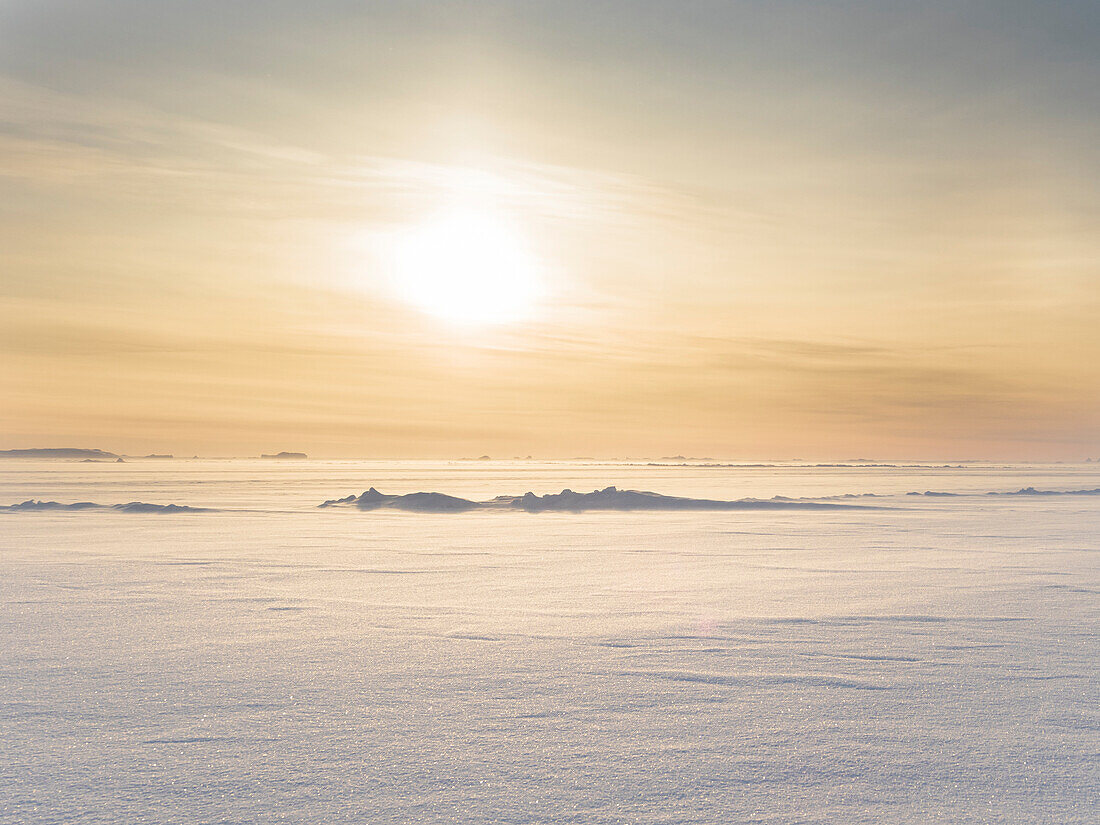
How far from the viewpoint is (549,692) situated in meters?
4.43

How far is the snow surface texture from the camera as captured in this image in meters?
3.11

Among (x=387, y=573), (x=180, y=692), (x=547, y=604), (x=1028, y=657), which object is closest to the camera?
(x=180, y=692)

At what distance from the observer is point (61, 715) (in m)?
4.09

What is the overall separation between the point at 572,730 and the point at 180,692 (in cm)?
233

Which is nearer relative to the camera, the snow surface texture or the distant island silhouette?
the snow surface texture

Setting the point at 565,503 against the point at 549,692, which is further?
the point at 565,503

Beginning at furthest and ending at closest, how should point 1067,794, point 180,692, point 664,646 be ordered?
point 664,646 < point 180,692 < point 1067,794

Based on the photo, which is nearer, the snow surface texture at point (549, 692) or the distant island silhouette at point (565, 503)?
the snow surface texture at point (549, 692)

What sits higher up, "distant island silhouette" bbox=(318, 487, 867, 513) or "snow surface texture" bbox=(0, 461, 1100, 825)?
"distant island silhouette" bbox=(318, 487, 867, 513)

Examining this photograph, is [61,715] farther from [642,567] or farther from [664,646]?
[642,567]

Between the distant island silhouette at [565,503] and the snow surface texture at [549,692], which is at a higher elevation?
the distant island silhouette at [565,503]

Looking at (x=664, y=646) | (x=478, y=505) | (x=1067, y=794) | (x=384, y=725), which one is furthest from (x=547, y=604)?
(x=478, y=505)

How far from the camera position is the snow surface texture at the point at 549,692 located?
3105 millimetres

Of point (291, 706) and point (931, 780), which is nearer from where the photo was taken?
point (931, 780)
